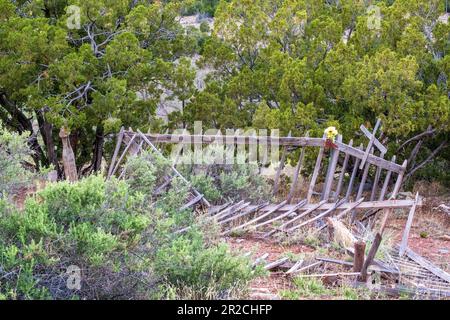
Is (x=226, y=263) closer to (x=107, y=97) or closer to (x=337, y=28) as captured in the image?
(x=107, y=97)

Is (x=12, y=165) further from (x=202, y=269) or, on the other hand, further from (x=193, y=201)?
(x=193, y=201)

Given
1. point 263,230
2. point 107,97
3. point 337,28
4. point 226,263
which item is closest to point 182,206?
point 263,230

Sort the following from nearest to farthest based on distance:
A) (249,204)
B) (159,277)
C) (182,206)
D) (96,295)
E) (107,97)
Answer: (96,295) → (159,277) → (182,206) → (249,204) → (107,97)

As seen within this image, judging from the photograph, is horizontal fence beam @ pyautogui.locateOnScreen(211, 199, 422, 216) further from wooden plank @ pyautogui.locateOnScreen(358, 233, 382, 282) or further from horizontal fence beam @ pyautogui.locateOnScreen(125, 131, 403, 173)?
wooden plank @ pyautogui.locateOnScreen(358, 233, 382, 282)

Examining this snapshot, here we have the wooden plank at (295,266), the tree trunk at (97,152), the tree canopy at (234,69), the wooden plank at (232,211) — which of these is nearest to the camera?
the wooden plank at (295,266)

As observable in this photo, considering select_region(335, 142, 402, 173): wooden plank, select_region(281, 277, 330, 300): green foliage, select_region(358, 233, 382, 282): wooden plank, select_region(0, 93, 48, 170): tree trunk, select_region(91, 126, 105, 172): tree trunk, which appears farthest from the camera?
select_region(91, 126, 105, 172): tree trunk

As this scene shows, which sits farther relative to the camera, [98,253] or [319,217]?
[319,217]

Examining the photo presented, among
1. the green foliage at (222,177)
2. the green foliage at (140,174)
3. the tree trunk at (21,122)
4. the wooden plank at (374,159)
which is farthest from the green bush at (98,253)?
the tree trunk at (21,122)

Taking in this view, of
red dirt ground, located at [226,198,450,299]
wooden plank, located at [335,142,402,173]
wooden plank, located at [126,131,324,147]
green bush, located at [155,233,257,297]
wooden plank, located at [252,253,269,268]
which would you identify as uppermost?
wooden plank, located at [126,131,324,147]

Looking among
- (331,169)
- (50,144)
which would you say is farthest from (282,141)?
(50,144)

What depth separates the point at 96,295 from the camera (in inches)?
201

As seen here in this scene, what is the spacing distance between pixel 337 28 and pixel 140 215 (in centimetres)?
885

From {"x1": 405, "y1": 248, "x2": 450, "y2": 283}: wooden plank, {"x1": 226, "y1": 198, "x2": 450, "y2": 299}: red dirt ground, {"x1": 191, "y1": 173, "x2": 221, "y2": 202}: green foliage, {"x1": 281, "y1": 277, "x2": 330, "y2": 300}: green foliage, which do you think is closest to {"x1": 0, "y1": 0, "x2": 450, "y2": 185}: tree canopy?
{"x1": 226, "y1": 198, "x2": 450, "y2": 299}: red dirt ground

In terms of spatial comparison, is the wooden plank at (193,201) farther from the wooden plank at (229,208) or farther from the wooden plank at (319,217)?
the wooden plank at (319,217)
